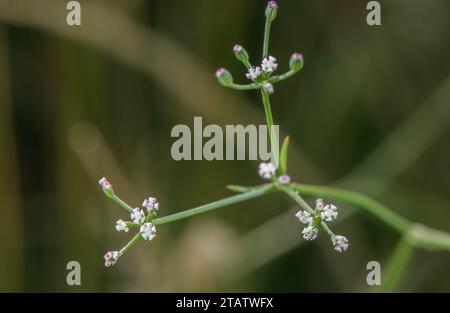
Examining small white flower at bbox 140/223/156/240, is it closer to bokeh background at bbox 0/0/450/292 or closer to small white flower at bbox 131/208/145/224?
small white flower at bbox 131/208/145/224

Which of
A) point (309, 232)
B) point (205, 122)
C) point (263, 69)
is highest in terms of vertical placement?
point (205, 122)

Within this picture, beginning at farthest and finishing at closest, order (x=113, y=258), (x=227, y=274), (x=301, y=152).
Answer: (x=301, y=152), (x=227, y=274), (x=113, y=258)

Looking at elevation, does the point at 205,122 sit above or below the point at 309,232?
above

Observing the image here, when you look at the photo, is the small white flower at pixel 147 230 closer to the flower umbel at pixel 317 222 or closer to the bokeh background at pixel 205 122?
the flower umbel at pixel 317 222

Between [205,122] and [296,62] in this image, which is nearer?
[296,62]

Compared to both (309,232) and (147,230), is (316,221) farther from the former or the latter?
(147,230)

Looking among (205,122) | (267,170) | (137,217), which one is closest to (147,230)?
(137,217)

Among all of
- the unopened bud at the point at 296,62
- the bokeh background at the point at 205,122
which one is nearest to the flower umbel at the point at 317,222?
the unopened bud at the point at 296,62

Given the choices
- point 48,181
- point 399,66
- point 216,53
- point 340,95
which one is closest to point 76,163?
point 48,181

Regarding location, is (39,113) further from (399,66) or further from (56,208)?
(399,66)
